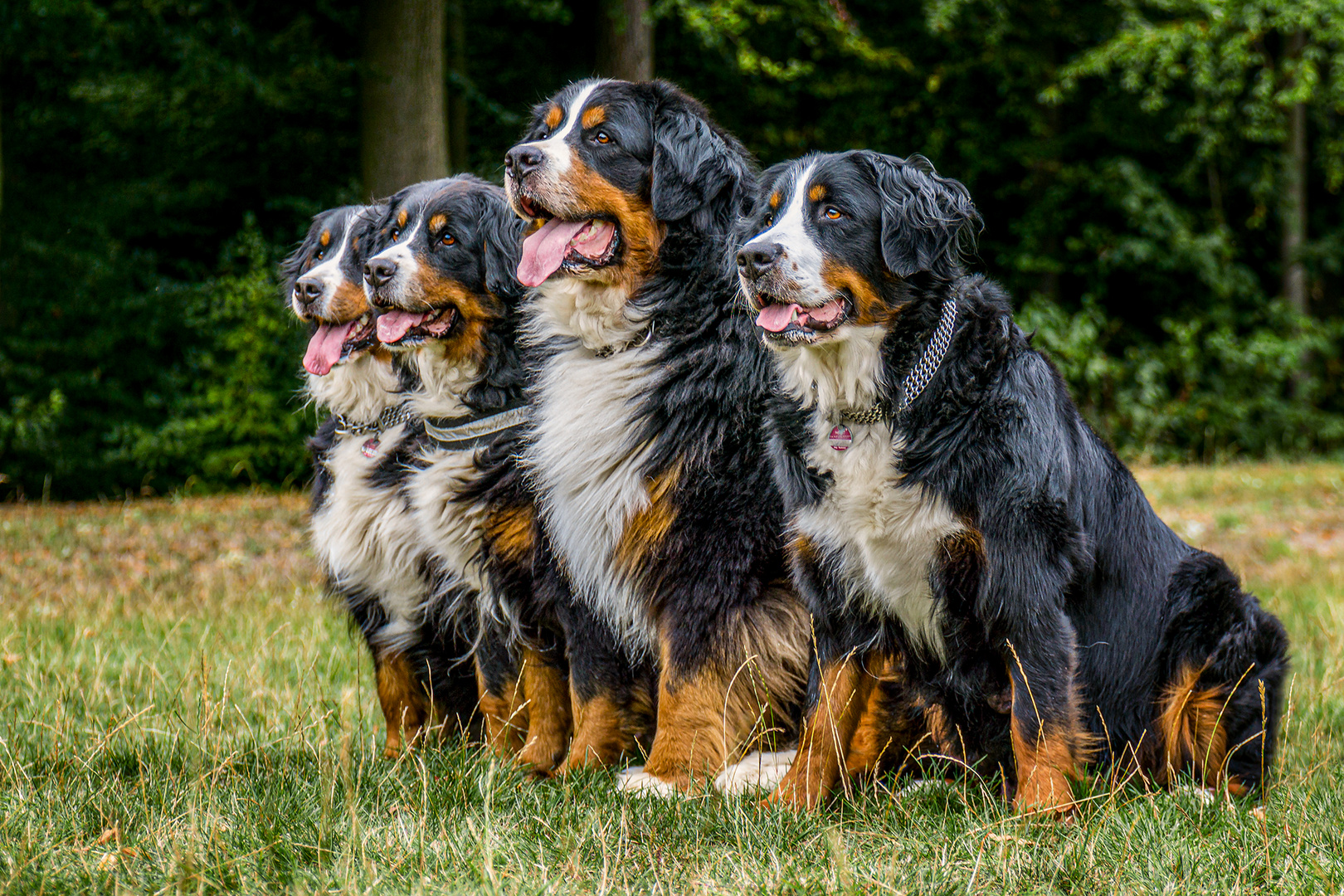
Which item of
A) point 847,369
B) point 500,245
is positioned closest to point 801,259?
point 847,369

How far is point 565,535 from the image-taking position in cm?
358

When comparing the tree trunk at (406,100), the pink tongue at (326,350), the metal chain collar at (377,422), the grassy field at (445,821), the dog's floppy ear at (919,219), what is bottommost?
the grassy field at (445,821)

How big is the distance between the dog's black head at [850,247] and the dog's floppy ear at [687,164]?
443 millimetres

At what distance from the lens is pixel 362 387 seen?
4102 mm

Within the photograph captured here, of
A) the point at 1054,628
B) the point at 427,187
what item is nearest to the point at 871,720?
the point at 1054,628

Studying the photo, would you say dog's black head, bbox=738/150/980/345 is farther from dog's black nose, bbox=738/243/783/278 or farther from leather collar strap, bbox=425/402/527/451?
leather collar strap, bbox=425/402/527/451

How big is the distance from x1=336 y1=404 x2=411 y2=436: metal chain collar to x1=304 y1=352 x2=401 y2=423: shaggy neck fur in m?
0.02

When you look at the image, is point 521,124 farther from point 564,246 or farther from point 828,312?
point 828,312

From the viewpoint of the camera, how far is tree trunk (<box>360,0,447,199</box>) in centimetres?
771

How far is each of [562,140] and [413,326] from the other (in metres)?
0.80

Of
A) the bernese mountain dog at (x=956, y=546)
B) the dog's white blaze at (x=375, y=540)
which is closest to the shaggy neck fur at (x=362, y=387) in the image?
the dog's white blaze at (x=375, y=540)

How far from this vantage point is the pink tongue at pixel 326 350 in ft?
13.4

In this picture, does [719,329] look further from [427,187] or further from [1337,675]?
[1337,675]

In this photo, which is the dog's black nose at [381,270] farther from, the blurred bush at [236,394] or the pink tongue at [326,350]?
the blurred bush at [236,394]
